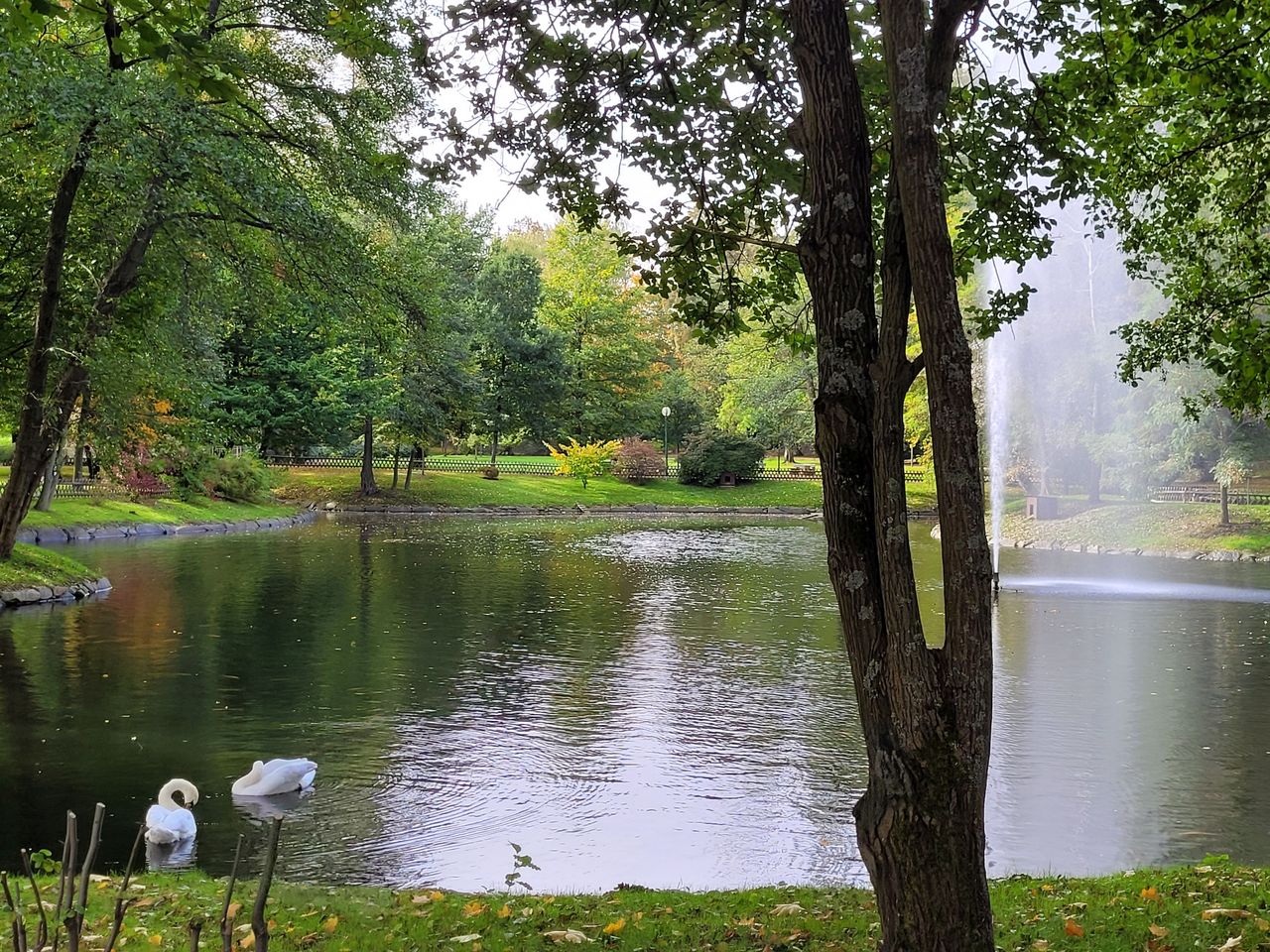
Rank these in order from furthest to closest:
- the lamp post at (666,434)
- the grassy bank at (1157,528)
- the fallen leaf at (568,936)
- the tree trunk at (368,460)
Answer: the lamp post at (666,434)
the tree trunk at (368,460)
the grassy bank at (1157,528)
the fallen leaf at (568,936)

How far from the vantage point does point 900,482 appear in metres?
3.90

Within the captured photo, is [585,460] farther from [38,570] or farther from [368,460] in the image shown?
[38,570]

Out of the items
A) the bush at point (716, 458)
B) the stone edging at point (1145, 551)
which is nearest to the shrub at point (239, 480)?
the bush at point (716, 458)

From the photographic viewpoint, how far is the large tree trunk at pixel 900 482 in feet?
12.1

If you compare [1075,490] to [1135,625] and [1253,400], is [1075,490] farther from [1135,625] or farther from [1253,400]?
[1253,400]

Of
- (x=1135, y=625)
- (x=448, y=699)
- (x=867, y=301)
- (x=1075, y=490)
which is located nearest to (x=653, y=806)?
(x=448, y=699)

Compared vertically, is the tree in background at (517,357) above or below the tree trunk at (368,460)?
above

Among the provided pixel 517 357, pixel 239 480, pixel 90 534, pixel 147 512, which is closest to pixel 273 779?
pixel 90 534

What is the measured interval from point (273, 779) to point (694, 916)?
14.2 ft

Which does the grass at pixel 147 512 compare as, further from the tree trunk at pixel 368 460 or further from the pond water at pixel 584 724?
the pond water at pixel 584 724

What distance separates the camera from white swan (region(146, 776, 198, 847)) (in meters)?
7.52

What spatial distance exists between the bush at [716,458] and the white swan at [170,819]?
42180 millimetres

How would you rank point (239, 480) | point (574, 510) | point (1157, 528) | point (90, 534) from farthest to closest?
1. point (574, 510)
2. point (239, 480)
3. point (1157, 528)
4. point (90, 534)

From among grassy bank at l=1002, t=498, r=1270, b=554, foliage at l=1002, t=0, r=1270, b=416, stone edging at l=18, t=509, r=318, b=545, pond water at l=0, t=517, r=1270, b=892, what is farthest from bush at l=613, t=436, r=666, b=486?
foliage at l=1002, t=0, r=1270, b=416
